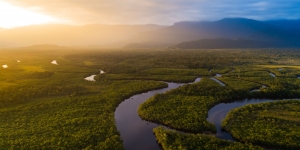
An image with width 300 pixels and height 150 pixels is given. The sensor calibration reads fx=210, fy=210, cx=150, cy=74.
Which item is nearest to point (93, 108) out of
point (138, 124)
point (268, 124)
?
point (138, 124)

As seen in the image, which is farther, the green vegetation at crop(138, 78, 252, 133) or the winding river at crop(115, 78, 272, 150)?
the green vegetation at crop(138, 78, 252, 133)

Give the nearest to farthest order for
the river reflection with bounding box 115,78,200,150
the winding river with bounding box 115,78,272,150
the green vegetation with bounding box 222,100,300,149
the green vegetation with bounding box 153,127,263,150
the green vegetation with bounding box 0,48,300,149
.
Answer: the green vegetation with bounding box 153,127,263,150
the green vegetation with bounding box 222,100,300,149
the green vegetation with bounding box 0,48,300,149
the river reflection with bounding box 115,78,200,150
the winding river with bounding box 115,78,272,150

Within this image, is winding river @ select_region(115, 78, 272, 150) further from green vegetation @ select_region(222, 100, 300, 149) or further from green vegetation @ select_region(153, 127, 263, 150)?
green vegetation @ select_region(222, 100, 300, 149)

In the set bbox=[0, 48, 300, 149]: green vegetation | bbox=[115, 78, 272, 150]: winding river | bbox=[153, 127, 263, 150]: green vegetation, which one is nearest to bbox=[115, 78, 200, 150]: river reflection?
bbox=[115, 78, 272, 150]: winding river

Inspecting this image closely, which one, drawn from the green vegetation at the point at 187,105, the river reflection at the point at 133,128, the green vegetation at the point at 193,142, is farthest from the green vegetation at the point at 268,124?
the river reflection at the point at 133,128

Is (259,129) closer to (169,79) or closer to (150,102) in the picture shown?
(150,102)

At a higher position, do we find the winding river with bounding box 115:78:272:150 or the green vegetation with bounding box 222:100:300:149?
the green vegetation with bounding box 222:100:300:149
